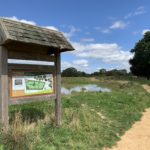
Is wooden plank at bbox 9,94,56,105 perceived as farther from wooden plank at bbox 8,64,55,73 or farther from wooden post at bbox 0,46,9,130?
wooden plank at bbox 8,64,55,73

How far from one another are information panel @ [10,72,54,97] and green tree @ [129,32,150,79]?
4000 cm

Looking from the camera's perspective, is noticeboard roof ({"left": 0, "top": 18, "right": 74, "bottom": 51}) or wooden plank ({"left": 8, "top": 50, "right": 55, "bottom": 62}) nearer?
noticeboard roof ({"left": 0, "top": 18, "right": 74, "bottom": 51})

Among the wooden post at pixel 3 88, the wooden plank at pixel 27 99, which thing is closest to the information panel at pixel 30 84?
the wooden plank at pixel 27 99

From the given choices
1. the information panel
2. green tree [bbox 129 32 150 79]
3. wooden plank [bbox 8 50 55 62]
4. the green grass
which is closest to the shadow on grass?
the green grass

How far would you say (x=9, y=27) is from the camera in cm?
678

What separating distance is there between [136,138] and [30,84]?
3549 mm

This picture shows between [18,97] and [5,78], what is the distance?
64 cm

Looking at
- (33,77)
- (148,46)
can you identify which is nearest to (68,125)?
(33,77)

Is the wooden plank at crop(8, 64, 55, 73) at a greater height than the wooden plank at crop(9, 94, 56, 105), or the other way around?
the wooden plank at crop(8, 64, 55, 73)

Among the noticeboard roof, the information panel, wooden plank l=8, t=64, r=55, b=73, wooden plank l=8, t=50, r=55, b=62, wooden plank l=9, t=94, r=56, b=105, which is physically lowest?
wooden plank l=9, t=94, r=56, b=105

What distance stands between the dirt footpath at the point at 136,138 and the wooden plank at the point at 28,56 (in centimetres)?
297

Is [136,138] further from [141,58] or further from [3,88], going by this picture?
[141,58]

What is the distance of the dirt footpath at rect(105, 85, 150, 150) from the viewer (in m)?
7.75

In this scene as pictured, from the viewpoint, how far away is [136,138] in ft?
28.1
